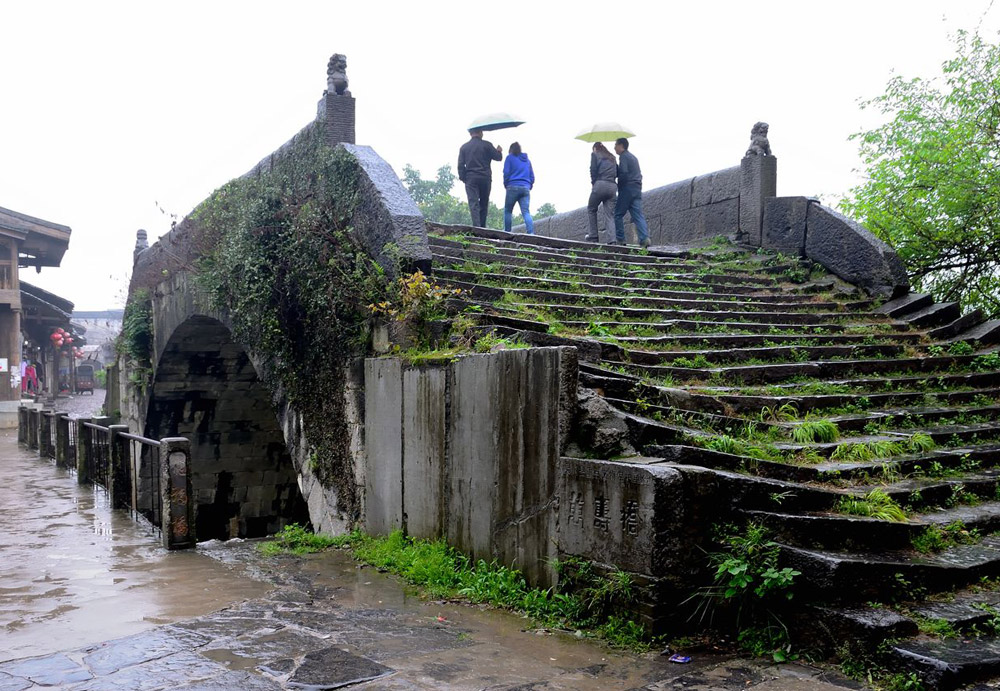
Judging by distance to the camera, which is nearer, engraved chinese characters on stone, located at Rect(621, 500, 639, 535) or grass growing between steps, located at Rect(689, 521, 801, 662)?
grass growing between steps, located at Rect(689, 521, 801, 662)

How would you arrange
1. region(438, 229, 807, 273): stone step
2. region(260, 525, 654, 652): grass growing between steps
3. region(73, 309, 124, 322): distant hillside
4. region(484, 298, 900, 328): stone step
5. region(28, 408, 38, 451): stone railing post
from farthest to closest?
region(73, 309, 124, 322): distant hillside → region(28, 408, 38, 451): stone railing post → region(438, 229, 807, 273): stone step → region(484, 298, 900, 328): stone step → region(260, 525, 654, 652): grass growing between steps

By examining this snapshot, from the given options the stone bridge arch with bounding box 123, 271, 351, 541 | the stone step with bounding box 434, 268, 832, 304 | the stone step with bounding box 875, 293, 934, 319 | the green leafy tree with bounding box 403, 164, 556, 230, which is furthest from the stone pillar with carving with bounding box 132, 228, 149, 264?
the green leafy tree with bounding box 403, 164, 556, 230

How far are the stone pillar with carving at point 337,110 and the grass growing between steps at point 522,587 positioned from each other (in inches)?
→ 155

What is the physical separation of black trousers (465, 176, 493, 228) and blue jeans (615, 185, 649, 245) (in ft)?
5.82

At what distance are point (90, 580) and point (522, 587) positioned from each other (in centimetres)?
326

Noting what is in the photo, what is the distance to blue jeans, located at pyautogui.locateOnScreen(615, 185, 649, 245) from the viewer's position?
1105cm

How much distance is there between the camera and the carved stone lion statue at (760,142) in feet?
34.9

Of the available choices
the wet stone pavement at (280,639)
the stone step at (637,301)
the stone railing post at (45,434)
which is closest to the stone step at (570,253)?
the stone step at (637,301)

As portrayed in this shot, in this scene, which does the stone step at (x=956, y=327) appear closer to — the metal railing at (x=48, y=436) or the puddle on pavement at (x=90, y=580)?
the puddle on pavement at (x=90, y=580)

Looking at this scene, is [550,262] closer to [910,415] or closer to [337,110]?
[337,110]

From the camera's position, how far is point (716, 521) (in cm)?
411

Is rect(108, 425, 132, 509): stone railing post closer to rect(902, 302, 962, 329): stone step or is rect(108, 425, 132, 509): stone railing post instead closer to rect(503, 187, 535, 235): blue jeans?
rect(503, 187, 535, 235): blue jeans

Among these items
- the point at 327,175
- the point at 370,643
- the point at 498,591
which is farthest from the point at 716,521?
the point at 327,175

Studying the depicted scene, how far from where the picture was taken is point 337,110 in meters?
8.17
